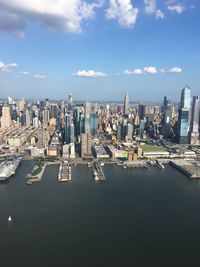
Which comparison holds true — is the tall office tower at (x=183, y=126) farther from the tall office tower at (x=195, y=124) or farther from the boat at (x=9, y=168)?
the boat at (x=9, y=168)

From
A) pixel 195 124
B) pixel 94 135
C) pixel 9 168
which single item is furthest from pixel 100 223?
pixel 195 124

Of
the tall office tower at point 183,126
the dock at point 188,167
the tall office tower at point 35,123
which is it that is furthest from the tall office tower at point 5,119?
the dock at point 188,167

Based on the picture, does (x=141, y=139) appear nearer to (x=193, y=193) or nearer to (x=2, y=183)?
(x=193, y=193)

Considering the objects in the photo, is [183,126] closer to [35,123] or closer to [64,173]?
[64,173]

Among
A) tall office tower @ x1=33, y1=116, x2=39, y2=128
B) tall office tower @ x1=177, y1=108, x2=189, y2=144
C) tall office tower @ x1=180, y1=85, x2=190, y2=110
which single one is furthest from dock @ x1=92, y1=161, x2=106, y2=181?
tall office tower @ x1=33, y1=116, x2=39, y2=128

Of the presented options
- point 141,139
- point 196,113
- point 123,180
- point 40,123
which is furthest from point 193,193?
point 40,123
